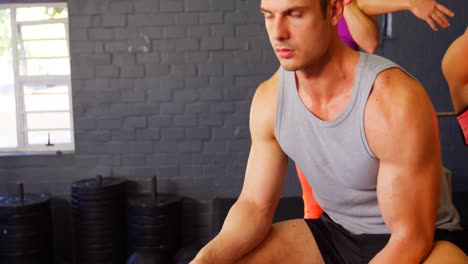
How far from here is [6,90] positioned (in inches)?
149

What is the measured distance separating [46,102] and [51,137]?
0.24 meters

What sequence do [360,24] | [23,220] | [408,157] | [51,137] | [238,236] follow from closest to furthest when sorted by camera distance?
[408,157], [238,236], [360,24], [23,220], [51,137]

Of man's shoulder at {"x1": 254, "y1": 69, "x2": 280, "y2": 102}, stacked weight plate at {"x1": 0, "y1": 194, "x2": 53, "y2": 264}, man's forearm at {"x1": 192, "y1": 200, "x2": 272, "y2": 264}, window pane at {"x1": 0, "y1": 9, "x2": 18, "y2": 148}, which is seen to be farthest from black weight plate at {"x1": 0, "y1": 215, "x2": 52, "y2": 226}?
man's shoulder at {"x1": 254, "y1": 69, "x2": 280, "y2": 102}

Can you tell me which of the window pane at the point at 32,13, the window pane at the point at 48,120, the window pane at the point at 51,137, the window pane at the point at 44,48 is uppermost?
the window pane at the point at 32,13

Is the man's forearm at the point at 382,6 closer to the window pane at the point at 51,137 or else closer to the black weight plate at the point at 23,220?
the black weight plate at the point at 23,220

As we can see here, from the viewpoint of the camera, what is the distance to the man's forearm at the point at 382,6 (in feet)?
4.91

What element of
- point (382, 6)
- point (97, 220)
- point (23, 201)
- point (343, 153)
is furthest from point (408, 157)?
point (23, 201)

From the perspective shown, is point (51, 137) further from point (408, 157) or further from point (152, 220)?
point (408, 157)

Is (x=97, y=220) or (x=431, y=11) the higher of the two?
(x=431, y=11)

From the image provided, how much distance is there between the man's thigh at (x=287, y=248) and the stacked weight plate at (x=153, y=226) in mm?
2092

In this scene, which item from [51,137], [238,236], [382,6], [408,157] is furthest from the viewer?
[51,137]

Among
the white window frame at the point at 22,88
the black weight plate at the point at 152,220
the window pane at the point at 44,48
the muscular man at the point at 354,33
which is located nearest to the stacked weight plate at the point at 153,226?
the black weight plate at the point at 152,220

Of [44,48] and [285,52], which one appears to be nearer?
[285,52]

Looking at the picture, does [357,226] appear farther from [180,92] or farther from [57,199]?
[57,199]
